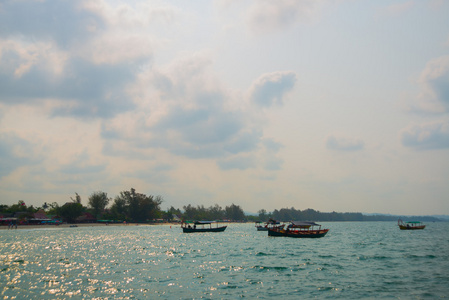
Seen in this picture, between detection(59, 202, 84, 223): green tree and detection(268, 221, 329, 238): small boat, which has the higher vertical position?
detection(59, 202, 84, 223): green tree

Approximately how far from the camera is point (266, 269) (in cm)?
3425

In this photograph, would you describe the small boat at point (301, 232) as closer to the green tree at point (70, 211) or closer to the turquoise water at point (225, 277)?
the turquoise water at point (225, 277)

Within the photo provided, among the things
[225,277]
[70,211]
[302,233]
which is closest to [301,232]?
[302,233]

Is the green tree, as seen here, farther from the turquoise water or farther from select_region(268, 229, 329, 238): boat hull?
the turquoise water

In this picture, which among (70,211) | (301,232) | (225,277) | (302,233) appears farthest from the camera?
(70,211)

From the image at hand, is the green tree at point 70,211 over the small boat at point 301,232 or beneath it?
over

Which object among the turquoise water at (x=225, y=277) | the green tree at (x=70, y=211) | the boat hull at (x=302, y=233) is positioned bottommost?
the turquoise water at (x=225, y=277)

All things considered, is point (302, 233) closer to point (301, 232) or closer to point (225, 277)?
point (301, 232)

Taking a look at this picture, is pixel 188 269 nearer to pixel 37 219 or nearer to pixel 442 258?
pixel 442 258

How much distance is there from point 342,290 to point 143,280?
1540 centimetres

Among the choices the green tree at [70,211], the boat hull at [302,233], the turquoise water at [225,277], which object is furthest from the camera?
the green tree at [70,211]

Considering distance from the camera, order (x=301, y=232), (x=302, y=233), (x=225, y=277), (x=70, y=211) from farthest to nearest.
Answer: (x=70, y=211) < (x=301, y=232) < (x=302, y=233) < (x=225, y=277)

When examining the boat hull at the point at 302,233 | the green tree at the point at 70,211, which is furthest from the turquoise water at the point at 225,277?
the green tree at the point at 70,211

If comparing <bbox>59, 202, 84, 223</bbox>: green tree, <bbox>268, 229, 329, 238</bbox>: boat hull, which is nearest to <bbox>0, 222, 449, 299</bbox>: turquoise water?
<bbox>268, 229, 329, 238</bbox>: boat hull
